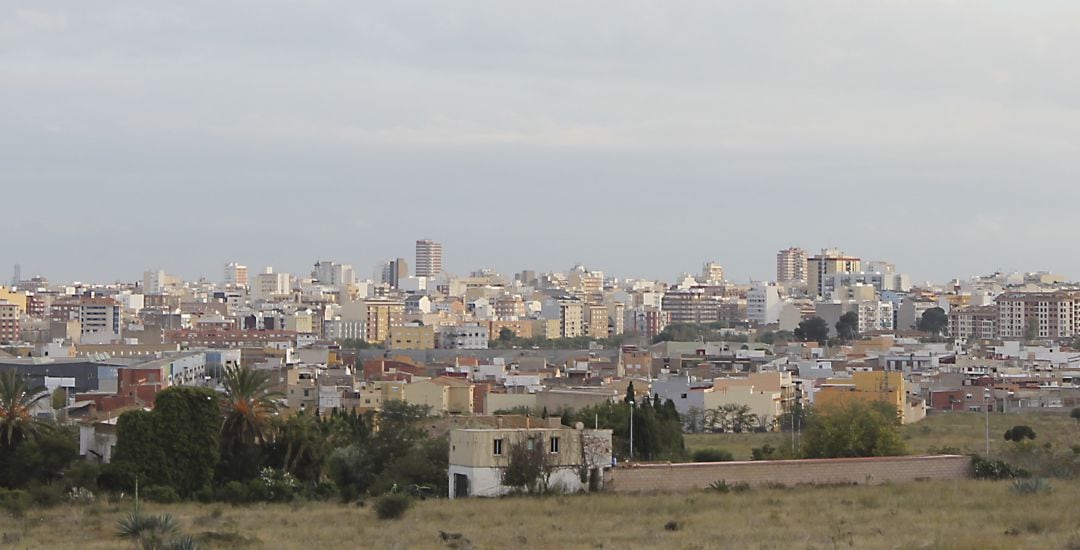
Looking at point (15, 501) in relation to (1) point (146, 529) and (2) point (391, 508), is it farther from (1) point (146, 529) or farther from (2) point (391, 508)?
(2) point (391, 508)

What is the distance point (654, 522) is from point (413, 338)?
110842mm

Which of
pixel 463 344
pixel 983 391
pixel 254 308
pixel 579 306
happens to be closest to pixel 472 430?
pixel 983 391

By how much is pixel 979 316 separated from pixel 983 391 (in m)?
80.5

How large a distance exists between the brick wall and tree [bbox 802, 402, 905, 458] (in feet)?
15.8

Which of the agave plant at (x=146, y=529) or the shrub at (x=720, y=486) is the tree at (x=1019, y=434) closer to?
the shrub at (x=720, y=486)

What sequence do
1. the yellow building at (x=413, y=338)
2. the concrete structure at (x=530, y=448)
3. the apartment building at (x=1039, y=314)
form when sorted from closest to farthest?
the concrete structure at (x=530, y=448)
the yellow building at (x=413, y=338)
the apartment building at (x=1039, y=314)

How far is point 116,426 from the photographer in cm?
3516

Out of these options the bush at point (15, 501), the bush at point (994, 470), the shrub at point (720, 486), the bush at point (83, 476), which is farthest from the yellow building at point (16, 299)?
the shrub at point (720, 486)

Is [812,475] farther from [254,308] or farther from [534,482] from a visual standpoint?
[254,308]

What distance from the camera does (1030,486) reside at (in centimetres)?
2844

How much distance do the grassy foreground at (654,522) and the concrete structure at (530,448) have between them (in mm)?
1793

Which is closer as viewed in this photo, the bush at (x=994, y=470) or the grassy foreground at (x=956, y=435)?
the bush at (x=994, y=470)

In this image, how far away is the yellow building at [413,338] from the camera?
13475cm

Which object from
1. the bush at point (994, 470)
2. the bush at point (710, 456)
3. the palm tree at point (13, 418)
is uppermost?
the palm tree at point (13, 418)
